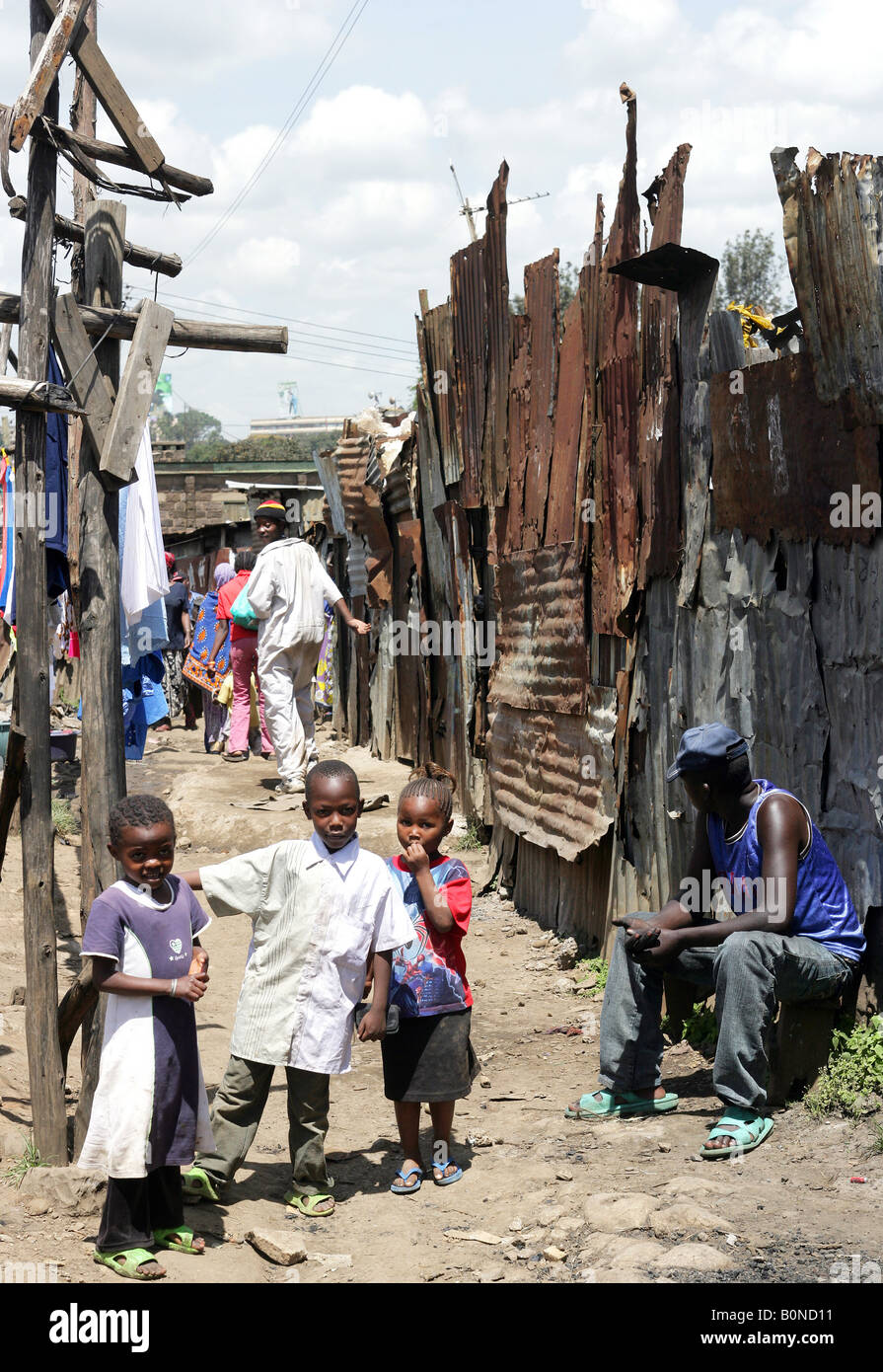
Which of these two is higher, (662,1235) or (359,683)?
(359,683)

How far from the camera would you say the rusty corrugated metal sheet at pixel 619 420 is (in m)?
5.39

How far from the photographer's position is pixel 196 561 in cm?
2042

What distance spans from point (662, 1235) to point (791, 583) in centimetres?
210

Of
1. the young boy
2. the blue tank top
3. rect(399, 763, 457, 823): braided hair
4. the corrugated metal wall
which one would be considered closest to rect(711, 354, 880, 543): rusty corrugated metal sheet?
the corrugated metal wall

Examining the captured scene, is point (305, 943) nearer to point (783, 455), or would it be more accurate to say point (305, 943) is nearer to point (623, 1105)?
point (623, 1105)

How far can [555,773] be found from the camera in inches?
254

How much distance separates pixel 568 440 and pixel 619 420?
0.66 metres

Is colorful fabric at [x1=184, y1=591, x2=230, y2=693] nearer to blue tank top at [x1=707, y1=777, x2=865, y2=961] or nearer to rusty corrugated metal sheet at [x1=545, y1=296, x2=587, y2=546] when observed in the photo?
rusty corrugated metal sheet at [x1=545, y1=296, x2=587, y2=546]

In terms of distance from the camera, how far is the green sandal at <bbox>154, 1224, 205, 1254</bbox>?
3.36 meters

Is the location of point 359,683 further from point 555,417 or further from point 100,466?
point 100,466

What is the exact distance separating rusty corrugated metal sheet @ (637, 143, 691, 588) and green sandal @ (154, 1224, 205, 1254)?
3.04m

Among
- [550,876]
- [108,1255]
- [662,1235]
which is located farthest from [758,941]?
[550,876]

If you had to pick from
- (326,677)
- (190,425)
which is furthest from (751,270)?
(190,425)

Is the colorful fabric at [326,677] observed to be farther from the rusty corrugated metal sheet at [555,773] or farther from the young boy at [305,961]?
the young boy at [305,961]
